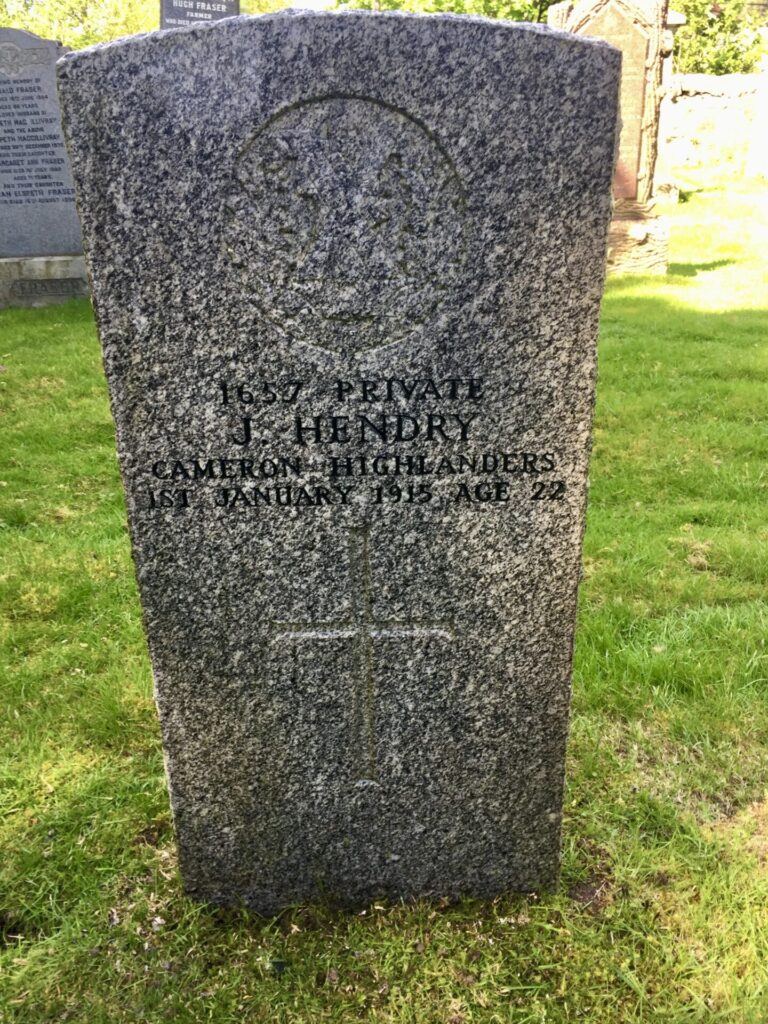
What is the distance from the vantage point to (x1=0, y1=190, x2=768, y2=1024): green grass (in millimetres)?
1895

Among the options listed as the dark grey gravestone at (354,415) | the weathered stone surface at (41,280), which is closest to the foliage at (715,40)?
the weathered stone surface at (41,280)

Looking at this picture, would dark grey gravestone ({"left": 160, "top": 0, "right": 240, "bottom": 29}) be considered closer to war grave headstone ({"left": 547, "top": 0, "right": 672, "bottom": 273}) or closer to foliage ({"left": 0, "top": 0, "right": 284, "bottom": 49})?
war grave headstone ({"left": 547, "top": 0, "right": 672, "bottom": 273})

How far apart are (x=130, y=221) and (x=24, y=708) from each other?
6.36 ft

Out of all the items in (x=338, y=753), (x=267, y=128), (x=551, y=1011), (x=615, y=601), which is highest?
(x=267, y=128)

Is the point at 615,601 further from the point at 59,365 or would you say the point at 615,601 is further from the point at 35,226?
the point at 35,226

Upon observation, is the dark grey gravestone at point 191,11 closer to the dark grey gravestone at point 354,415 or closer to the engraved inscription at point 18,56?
the engraved inscription at point 18,56

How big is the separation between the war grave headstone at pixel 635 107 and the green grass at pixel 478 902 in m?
5.35

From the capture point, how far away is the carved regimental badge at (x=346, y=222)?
150 centimetres

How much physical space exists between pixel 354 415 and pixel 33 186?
25.2ft

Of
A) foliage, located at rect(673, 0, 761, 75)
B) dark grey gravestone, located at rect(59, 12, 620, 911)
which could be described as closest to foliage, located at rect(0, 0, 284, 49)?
foliage, located at rect(673, 0, 761, 75)

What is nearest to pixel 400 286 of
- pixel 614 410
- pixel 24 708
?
pixel 24 708

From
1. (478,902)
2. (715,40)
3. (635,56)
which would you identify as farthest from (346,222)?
(715,40)

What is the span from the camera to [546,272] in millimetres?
1603

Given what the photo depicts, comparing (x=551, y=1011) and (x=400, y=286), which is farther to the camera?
(x=551, y=1011)
